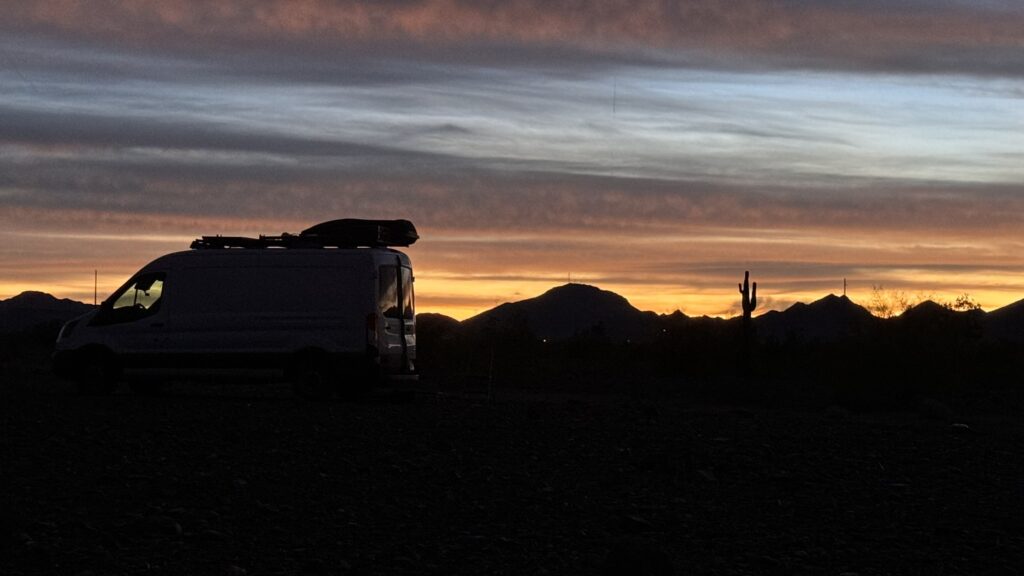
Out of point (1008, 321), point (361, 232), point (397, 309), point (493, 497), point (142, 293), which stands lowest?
point (493, 497)

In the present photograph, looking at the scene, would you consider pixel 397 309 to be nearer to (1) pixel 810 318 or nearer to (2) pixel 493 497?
(2) pixel 493 497

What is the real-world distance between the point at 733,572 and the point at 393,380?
14499 millimetres

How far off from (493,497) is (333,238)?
12271mm

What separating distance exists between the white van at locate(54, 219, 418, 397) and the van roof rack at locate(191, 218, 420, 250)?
0.02 metres

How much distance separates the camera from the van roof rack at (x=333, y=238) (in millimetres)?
23641

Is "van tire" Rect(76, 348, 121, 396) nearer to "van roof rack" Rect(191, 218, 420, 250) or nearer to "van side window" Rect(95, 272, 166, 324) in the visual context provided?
"van side window" Rect(95, 272, 166, 324)

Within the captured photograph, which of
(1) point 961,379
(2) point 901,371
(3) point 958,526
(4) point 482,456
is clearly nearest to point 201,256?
(4) point 482,456

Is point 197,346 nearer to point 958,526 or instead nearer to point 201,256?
point 201,256

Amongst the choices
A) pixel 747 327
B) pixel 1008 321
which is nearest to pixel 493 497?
pixel 747 327

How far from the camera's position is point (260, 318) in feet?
75.9

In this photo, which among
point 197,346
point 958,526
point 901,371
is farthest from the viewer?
point 901,371

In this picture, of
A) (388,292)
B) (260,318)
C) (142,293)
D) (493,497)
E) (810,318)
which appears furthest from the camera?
(810,318)

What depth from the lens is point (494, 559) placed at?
379 inches

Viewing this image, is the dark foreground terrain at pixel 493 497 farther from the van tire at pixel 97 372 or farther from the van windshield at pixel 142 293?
the van windshield at pixel 142 293
